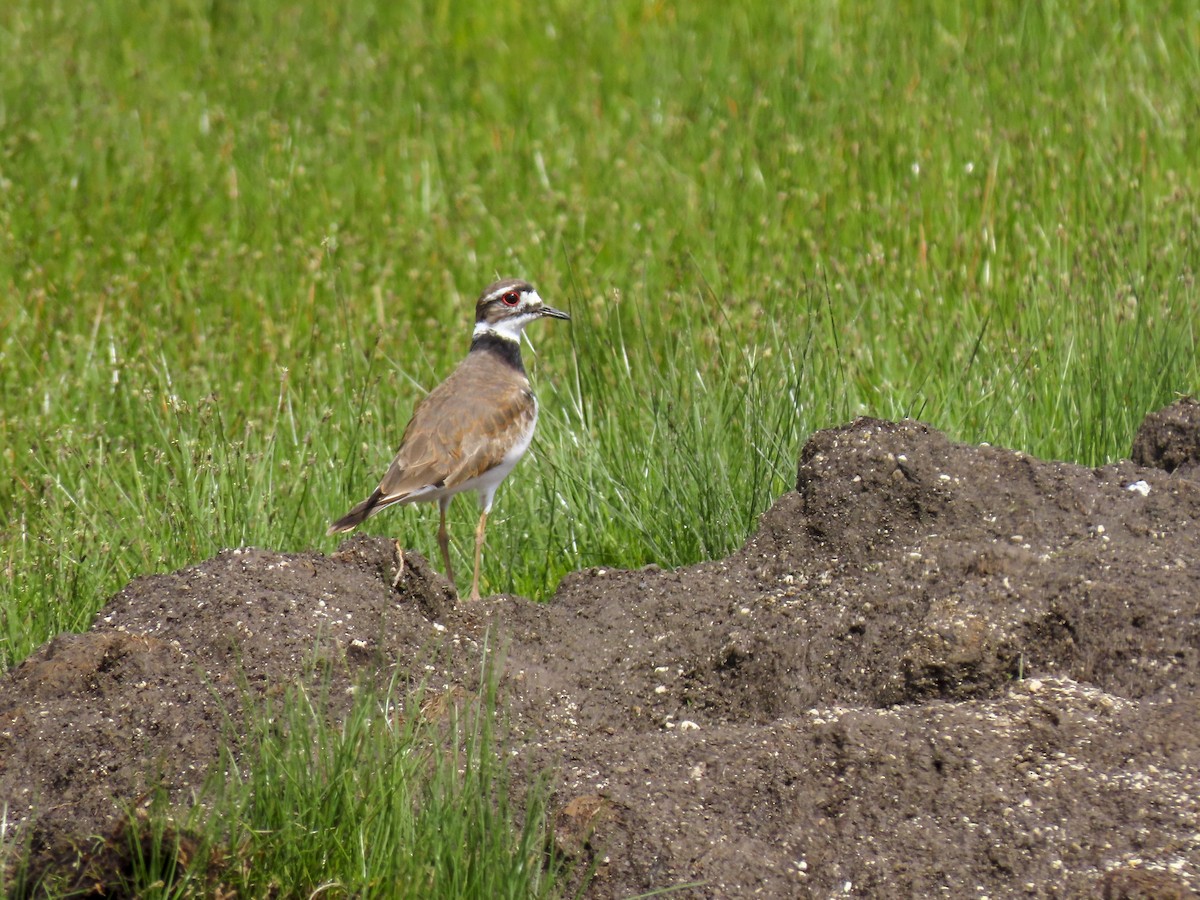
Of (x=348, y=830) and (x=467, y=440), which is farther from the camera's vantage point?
(x=467, y=440)

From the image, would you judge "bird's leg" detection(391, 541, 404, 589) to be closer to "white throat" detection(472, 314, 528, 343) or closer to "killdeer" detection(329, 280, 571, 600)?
"killdeer" detection(329, 280, 571, 600)

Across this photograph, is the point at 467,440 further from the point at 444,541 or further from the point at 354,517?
the point at 354,517

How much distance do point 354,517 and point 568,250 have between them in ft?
13.0

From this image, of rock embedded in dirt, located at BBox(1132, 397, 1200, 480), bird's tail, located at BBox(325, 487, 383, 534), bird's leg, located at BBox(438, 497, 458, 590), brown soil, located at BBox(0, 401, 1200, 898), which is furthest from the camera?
bird's leg, located at BBox(438, 497, 458, 590)

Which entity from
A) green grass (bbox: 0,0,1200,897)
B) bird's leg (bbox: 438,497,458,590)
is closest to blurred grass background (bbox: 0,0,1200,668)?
green grass (bbox: 0,0,1200,897)

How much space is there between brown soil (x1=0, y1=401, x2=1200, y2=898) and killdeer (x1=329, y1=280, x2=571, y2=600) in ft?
3.12

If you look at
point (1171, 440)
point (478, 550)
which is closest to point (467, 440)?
point (478, 550)

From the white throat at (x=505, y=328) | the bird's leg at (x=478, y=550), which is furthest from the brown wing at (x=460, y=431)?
the white throat at (x=505, y=328)

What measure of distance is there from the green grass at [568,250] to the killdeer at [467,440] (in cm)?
20

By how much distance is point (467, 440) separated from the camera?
593 centimetres

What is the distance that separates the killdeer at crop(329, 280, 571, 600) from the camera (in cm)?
582

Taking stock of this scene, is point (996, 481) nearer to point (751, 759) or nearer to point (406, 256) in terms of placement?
point (751, 759)

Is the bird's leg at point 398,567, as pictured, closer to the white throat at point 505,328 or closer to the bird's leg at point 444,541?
the bird's leg at point 444,541

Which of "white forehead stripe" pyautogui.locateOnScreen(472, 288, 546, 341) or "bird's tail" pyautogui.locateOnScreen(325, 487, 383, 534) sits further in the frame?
"white forehead stripe" pyautogui.locateOnScreen(472, 288, 546, 341)
